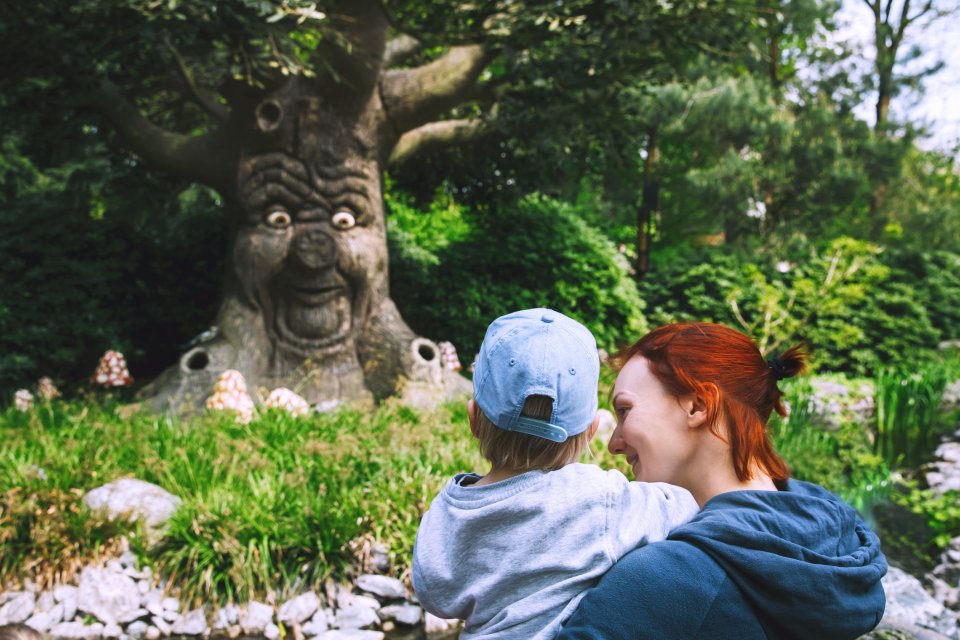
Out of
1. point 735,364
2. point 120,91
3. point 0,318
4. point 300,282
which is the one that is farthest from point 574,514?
point 120,91

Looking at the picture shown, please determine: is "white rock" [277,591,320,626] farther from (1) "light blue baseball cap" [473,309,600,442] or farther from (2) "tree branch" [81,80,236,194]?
(2) "tree branch" [81,80,236,194]

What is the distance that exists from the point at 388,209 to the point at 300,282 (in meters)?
4.39

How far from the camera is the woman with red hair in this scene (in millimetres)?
1123

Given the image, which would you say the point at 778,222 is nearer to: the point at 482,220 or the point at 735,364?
the point at 482,220

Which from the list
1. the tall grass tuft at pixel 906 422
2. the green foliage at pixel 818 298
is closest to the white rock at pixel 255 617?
the tall grass tuft at pixel 906 422

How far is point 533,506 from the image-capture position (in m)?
1.21

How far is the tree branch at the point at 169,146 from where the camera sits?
22.6 feet

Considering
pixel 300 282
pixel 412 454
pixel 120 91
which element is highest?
pixel 120 91

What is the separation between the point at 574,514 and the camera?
3.93ft

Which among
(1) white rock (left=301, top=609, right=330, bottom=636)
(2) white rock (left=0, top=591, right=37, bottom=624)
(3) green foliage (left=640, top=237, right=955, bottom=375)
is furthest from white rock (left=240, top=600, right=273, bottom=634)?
(3) green foliage (left=640, top=237, right=955, bottom=375)

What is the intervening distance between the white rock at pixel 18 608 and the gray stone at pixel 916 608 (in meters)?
3.62

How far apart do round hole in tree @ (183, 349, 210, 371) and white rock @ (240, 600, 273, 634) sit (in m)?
3.32

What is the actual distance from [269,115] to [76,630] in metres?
4.41

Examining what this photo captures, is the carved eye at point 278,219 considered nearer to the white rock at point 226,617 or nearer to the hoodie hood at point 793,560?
the white rock at point 226,617
